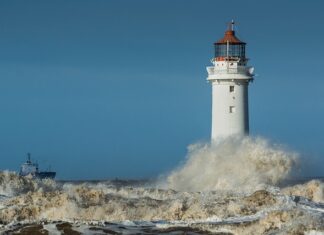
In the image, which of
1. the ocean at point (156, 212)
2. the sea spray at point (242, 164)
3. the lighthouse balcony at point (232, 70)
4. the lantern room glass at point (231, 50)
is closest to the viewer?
the ocean at point (156, 212)

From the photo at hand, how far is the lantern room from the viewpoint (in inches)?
1695

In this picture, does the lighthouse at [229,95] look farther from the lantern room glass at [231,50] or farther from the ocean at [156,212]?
the ocean at [156,212]

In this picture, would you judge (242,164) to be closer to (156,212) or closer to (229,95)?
(229,95)

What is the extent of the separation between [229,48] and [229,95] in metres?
2.54

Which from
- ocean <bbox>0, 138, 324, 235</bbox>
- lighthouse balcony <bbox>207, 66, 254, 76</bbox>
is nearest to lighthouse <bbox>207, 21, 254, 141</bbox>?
lighthouse balcony <bbox>207, 66, 254, 76</bbox>

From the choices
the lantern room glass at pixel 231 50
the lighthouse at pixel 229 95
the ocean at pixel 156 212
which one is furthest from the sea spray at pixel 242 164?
the lantern room glass at pixel 231 50

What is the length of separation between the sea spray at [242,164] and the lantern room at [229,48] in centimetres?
401

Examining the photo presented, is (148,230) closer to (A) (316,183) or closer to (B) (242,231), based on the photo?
(B) (242,231)

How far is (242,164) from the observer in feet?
138

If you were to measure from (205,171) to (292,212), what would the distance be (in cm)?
1763

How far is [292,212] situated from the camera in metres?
26.0

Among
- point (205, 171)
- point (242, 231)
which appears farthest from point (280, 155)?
point (242, 231)

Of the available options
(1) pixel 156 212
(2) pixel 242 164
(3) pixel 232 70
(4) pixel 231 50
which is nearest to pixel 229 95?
(3) pixel 232 70

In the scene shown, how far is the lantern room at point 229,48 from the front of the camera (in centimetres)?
4306
